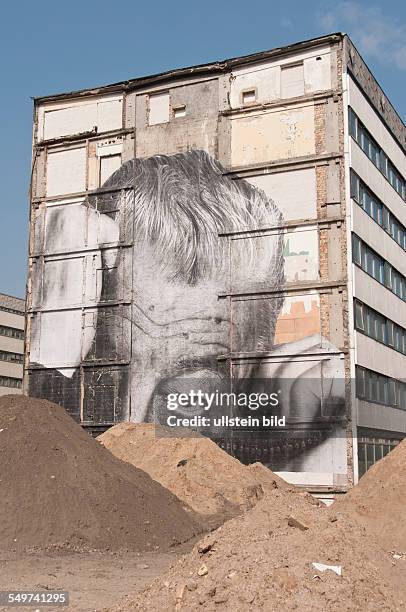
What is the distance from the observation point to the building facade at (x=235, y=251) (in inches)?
1194

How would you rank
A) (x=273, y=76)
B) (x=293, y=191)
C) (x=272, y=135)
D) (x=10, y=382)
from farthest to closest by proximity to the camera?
1. (x=10, y=382)
2. (x=273, y=76)
3. (x=272, y=135)
4. (x=293, y=191)

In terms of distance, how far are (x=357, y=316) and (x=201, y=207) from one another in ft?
29.4

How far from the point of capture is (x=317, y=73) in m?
32.5

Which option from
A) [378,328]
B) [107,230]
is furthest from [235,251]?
[378,328]

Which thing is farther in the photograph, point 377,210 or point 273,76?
point 377,210

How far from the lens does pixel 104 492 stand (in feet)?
57.9

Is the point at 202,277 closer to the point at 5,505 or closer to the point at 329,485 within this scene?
the point at 329,485

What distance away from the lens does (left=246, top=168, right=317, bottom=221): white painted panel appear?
3156 cm

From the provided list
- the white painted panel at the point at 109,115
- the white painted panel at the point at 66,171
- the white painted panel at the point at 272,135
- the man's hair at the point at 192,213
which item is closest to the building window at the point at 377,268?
the man's hair at the point at 192,213

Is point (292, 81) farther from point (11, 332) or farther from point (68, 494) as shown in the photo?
point (11, 332)

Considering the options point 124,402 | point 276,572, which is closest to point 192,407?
point 124,402

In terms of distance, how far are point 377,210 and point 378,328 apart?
19.3 feet

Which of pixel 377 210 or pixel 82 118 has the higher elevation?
pixel 82 118

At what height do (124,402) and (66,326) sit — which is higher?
(66,326)
